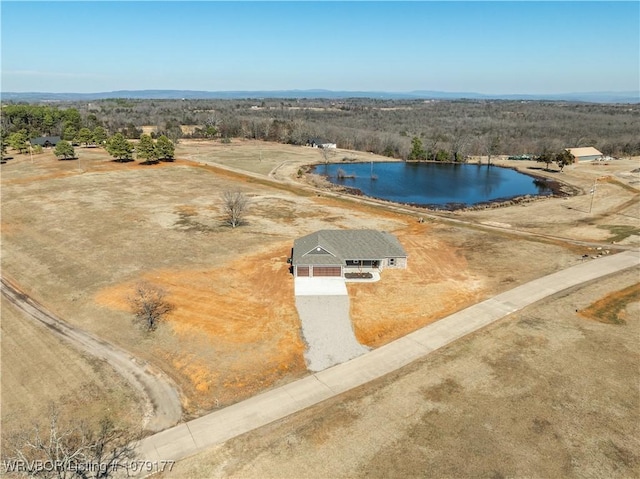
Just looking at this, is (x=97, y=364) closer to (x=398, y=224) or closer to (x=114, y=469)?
(x=114, y=469)

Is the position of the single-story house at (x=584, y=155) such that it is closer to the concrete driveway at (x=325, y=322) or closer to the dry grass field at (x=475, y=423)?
the dry grass field at (x=475, y=423)

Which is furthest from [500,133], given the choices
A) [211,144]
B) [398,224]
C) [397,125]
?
[398,224]

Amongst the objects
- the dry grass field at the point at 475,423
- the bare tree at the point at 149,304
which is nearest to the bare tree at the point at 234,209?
the bare tree at the point at 149,304

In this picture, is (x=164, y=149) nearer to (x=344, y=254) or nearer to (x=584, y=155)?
(x=344, y=254)

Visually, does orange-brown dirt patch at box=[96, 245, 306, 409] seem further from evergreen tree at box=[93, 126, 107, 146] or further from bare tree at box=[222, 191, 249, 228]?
evergreen tree at box=[93, 126, 107, 146]

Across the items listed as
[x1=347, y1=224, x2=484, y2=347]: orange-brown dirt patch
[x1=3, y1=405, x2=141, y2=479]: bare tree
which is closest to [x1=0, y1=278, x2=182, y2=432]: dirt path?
[x1=3, y1=405, x2=141, y2=479]: bare tree
